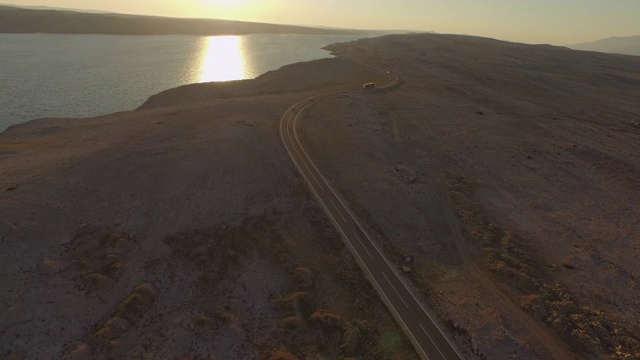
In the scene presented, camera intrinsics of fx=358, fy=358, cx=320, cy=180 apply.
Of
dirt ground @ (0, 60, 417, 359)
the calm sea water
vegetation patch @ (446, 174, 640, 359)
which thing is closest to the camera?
dirt ground @ (0, 60, 417, 359)

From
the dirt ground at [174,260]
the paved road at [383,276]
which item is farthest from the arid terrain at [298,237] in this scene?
the paved road at [383,276]

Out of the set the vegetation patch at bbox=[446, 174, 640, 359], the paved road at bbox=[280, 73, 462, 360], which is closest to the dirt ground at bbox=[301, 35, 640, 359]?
the vegetation patch at bbox=[446, 174, 640, 359]

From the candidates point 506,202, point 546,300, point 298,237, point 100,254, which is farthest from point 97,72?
point 546,300

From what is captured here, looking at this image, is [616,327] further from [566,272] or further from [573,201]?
[573,201]

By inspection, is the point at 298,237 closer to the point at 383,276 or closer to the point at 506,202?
the point at 383,276

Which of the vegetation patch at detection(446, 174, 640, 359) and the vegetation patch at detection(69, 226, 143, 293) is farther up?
the vegetation patch at detection(446, 174, 640, 359)

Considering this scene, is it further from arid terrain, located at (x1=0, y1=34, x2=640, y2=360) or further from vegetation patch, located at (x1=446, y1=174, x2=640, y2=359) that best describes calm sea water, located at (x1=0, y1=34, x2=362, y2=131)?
vegetation patch, located at (x1=446, y1=174, x2=640, y2=359)
